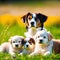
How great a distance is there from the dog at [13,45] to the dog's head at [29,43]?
67 millimetres

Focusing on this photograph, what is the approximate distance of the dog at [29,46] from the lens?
5176 mm

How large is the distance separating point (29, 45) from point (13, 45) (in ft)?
0.72

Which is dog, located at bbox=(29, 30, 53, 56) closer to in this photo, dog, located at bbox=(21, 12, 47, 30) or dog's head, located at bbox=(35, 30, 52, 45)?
dog's head, located at bbox=(35, 30, 52, 45)

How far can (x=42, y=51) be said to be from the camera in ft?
17.1

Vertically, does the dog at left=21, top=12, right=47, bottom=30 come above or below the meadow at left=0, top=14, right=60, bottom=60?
above

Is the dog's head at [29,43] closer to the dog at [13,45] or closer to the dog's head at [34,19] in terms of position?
the dog at [13,45]

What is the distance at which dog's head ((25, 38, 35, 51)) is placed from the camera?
5.17 metres

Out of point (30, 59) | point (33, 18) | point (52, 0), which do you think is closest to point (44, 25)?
point (33, 18)

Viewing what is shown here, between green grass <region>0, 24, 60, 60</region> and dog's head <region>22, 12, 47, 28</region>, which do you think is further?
dog's head <region>22, 12, 47, 28</region>

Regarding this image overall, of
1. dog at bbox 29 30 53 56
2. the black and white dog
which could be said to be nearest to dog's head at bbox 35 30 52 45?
dog at bbox 29 30 53 56

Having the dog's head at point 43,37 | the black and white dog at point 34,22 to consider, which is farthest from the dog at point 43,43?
the black and white dog at point 34,22

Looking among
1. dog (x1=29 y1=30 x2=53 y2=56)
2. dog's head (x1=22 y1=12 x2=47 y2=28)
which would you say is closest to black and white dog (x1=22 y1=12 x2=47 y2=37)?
dog's head (x1=22 y1=12 x2=47 y2=28)

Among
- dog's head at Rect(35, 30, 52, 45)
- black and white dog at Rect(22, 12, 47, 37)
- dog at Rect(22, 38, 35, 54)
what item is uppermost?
black and white dog at Rect(22, 12, 47, 37)

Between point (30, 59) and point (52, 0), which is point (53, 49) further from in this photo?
point (52, 0)
